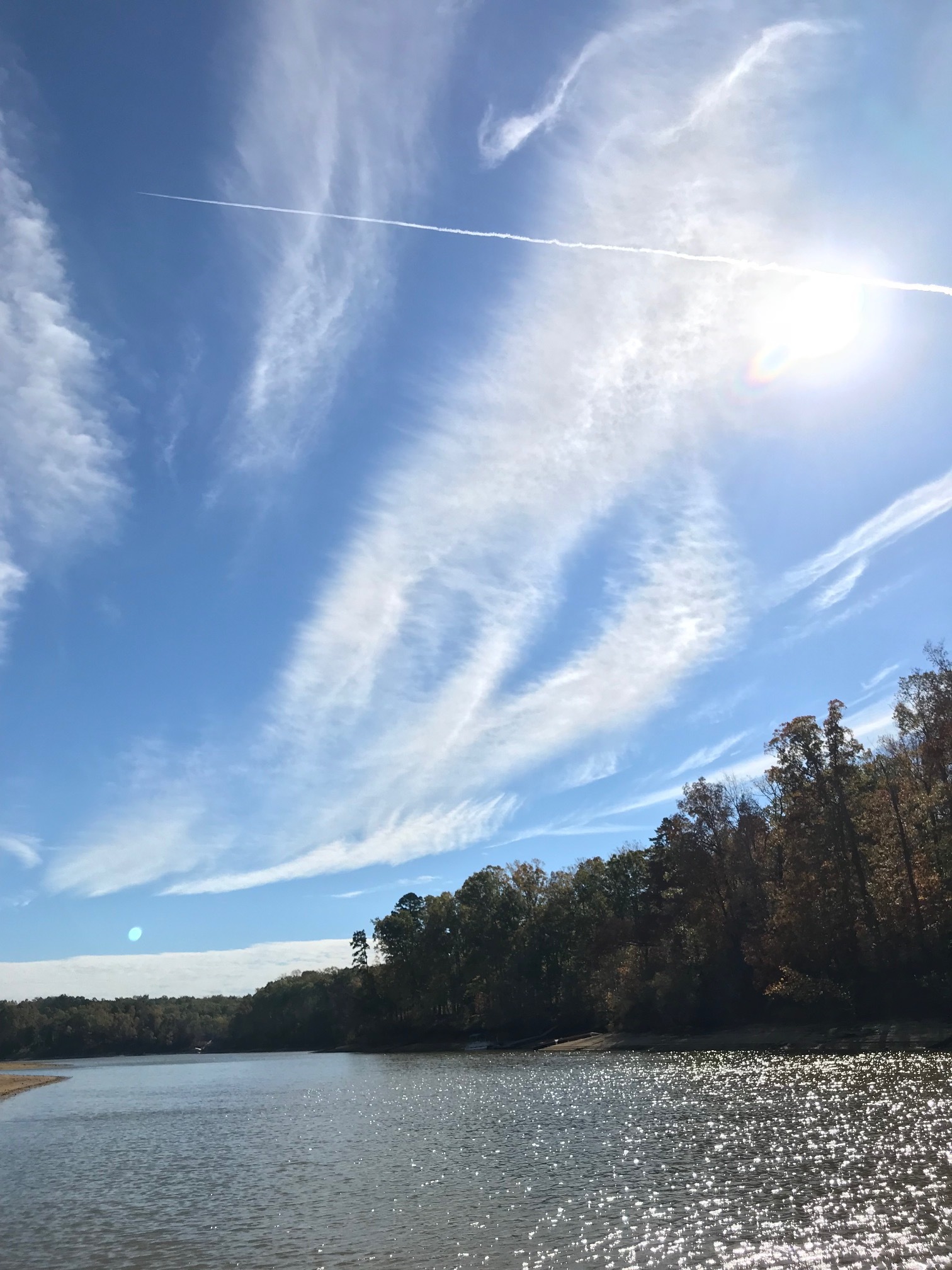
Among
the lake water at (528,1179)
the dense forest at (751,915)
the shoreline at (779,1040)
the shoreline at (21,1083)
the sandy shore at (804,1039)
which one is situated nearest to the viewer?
the lake water at (528,1179)

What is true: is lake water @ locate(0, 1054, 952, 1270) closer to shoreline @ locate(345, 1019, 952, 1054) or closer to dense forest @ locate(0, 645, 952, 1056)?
shoreline @ locate(345, 1019, 952, 1054)

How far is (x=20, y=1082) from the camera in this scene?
96.9 metres

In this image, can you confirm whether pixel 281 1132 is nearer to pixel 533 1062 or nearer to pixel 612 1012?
pixel 533 1062

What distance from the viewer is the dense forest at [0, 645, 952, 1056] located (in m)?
63.3

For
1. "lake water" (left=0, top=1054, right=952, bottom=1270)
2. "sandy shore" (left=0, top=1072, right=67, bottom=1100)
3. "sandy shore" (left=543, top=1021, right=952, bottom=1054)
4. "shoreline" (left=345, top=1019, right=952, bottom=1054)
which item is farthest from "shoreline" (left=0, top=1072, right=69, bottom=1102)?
"sandy shore" (left=543, top=1021, right=952, bottom=1054)

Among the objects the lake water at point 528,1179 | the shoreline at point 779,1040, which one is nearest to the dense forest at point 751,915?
the shoreline at point 779,1040

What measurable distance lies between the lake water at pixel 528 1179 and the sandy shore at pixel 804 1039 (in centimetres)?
562

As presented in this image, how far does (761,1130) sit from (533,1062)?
56.0 metres

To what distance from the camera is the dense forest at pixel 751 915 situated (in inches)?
2494

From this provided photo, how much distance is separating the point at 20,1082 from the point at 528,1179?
97425 mm

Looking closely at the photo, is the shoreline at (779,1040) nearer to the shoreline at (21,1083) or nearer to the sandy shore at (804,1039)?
the sandy shore at (804,1039)

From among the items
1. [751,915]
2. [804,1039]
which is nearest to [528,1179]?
[804,1039]

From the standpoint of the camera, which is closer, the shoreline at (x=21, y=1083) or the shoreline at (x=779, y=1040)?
the shoreline at (x=779, y=1040)

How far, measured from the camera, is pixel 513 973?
122 m
